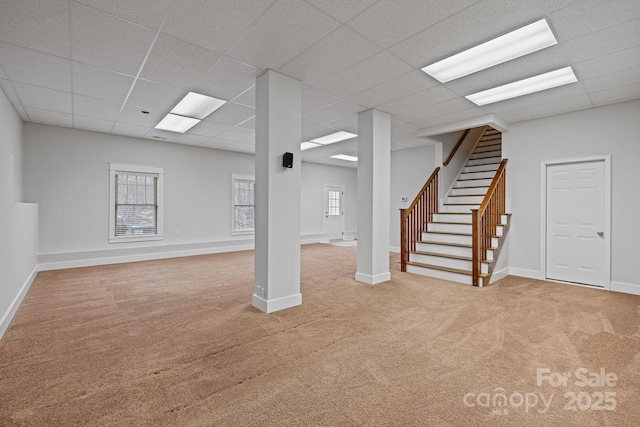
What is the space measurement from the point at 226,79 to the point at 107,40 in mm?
1205

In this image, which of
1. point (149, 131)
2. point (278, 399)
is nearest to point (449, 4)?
point (278, 399)

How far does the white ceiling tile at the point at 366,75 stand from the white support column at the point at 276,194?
50 centimetres

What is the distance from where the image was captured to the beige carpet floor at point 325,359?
1.78m

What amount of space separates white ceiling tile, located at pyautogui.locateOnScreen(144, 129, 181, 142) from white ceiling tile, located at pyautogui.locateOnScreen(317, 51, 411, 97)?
3920 millimetres

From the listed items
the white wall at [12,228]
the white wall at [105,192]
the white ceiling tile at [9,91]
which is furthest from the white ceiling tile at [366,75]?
the white wall at [105,192]

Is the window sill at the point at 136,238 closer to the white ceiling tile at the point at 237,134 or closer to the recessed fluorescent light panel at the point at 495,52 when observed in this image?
the white ceiling tile at the point at 237,134

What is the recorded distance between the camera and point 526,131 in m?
5.29

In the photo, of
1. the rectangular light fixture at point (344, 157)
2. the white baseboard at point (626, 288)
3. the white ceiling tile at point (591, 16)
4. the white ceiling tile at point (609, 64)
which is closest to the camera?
the white ceiling tile at point (591, 16)

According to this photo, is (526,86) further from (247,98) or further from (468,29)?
(247,98)

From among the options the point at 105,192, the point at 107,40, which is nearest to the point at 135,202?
the point at 105,192

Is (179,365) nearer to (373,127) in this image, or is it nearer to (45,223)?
(373,127)

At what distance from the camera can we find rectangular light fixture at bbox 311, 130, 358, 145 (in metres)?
6.30

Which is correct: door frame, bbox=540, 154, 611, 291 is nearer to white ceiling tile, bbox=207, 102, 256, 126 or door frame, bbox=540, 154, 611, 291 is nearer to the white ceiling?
the white ceiling

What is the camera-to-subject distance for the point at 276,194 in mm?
3443
